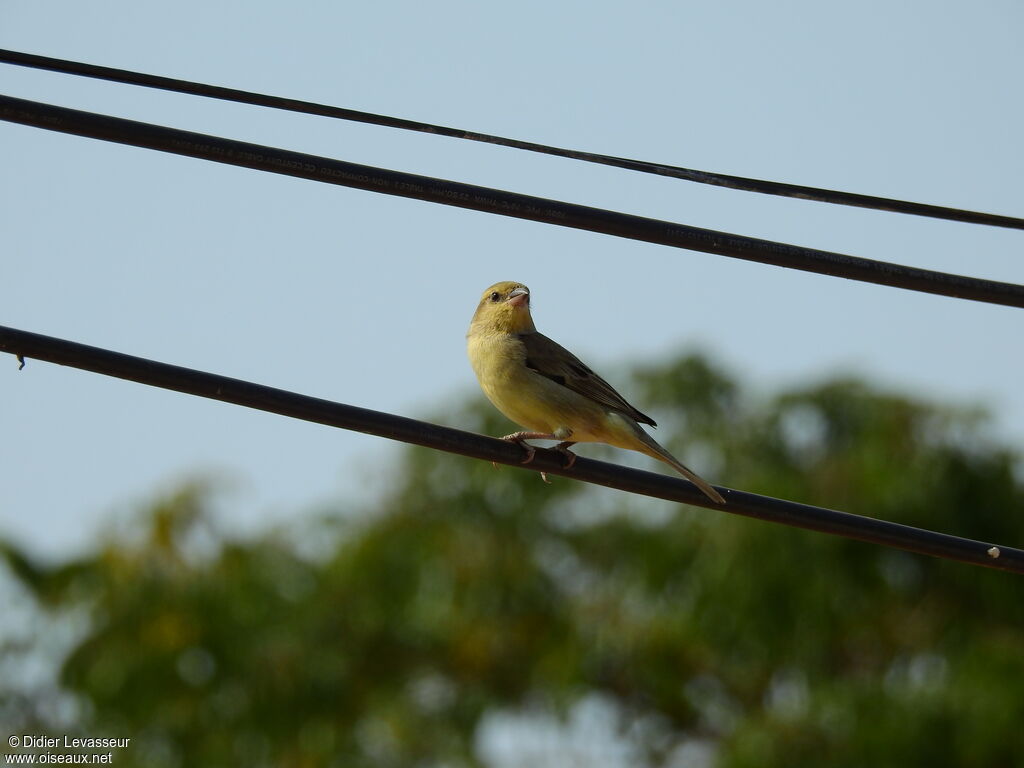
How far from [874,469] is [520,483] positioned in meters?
5.24

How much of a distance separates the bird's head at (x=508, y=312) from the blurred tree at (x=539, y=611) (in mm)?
8134

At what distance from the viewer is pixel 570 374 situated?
8.18 meters

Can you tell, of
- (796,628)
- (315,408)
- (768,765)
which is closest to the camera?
(315,408)

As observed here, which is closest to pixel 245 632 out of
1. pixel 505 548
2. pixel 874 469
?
pixel 505 548

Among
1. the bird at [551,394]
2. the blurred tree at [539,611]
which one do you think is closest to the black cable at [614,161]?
the bird at [551,394]

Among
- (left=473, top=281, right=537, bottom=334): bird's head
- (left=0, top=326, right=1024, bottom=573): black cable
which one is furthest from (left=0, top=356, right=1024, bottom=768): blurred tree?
(left=0, top=326, right=1024, bottom=573): black cable

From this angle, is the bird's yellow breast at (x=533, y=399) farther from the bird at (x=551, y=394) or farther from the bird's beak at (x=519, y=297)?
the bird's beak at (x=519, y=297)

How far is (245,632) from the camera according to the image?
1819cm

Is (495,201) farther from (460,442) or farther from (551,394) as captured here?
(551,394)

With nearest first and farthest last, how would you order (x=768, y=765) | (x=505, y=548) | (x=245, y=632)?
(x=768, y=765) → (x=245, y=632) → (x=505, y=548)

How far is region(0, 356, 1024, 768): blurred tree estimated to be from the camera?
56.0ft

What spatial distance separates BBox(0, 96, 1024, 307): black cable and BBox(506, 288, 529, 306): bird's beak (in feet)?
12.3

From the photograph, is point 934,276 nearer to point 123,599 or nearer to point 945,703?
point 945,703

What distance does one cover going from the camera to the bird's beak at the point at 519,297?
8.80 meters
